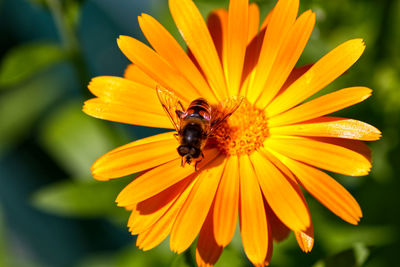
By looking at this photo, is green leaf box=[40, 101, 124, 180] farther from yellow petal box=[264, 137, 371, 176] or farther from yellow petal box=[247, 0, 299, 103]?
yellow petal box=[264, 137, 371, 176]

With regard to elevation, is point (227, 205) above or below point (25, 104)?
A: below

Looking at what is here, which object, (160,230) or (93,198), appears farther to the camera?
(93,198)

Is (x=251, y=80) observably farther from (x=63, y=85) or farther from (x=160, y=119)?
(x=63, y=85)

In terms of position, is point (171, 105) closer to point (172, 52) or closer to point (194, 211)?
point (172, 52)

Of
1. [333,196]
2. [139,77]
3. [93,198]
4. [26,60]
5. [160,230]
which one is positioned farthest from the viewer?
[93,198]

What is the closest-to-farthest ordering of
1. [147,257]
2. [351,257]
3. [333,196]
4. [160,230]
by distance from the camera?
[333,196] → [160,230] → [351,257] → [147,257]

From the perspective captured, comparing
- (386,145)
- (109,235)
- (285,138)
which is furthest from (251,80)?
(109,235)

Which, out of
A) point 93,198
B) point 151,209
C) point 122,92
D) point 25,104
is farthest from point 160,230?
point 25,104

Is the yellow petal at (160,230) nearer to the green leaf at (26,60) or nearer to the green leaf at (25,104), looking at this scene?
the green leaf at (26,60)
